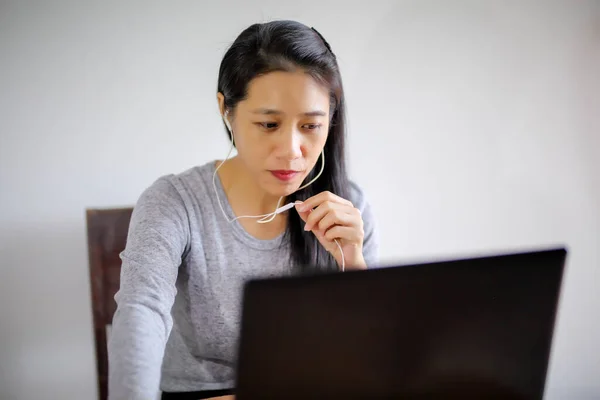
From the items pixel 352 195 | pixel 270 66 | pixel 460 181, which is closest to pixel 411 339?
pixel 270 66

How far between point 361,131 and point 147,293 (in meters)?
0.92

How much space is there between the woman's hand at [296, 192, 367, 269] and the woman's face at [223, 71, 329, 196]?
0.28ft

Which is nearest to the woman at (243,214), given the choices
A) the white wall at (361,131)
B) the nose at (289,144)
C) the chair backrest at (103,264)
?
the nose at (289,144)

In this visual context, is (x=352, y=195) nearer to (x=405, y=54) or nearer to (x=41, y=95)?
(x=405, y=54)

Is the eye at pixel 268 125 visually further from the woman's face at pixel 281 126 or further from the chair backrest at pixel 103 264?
the chair backrest at pixel 103 264

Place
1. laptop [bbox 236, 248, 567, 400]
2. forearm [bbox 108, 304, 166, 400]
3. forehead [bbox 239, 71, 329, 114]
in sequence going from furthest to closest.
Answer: forehead [bbox 239, 71, 329, 114], forearm [bbox 108, 304, 166, 400], laptop [bbox 236, 248, 567, 400]

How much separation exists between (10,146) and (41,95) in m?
0.15

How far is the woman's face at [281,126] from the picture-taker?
3.22ft

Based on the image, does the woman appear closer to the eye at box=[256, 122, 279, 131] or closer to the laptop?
the eye at box=[256, 122, 279, 131]

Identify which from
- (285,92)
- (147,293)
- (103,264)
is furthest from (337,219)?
(103,264)

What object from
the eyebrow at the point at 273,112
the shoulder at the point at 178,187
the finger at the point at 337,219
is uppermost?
the eyebrow at the point at 273,112

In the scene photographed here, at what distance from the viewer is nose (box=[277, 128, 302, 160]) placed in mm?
994

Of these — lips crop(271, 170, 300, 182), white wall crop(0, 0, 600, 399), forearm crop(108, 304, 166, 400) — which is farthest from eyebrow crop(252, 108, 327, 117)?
white wall crop(0, 0, 600, 399)

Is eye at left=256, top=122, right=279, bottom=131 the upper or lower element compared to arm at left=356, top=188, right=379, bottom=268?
upper
